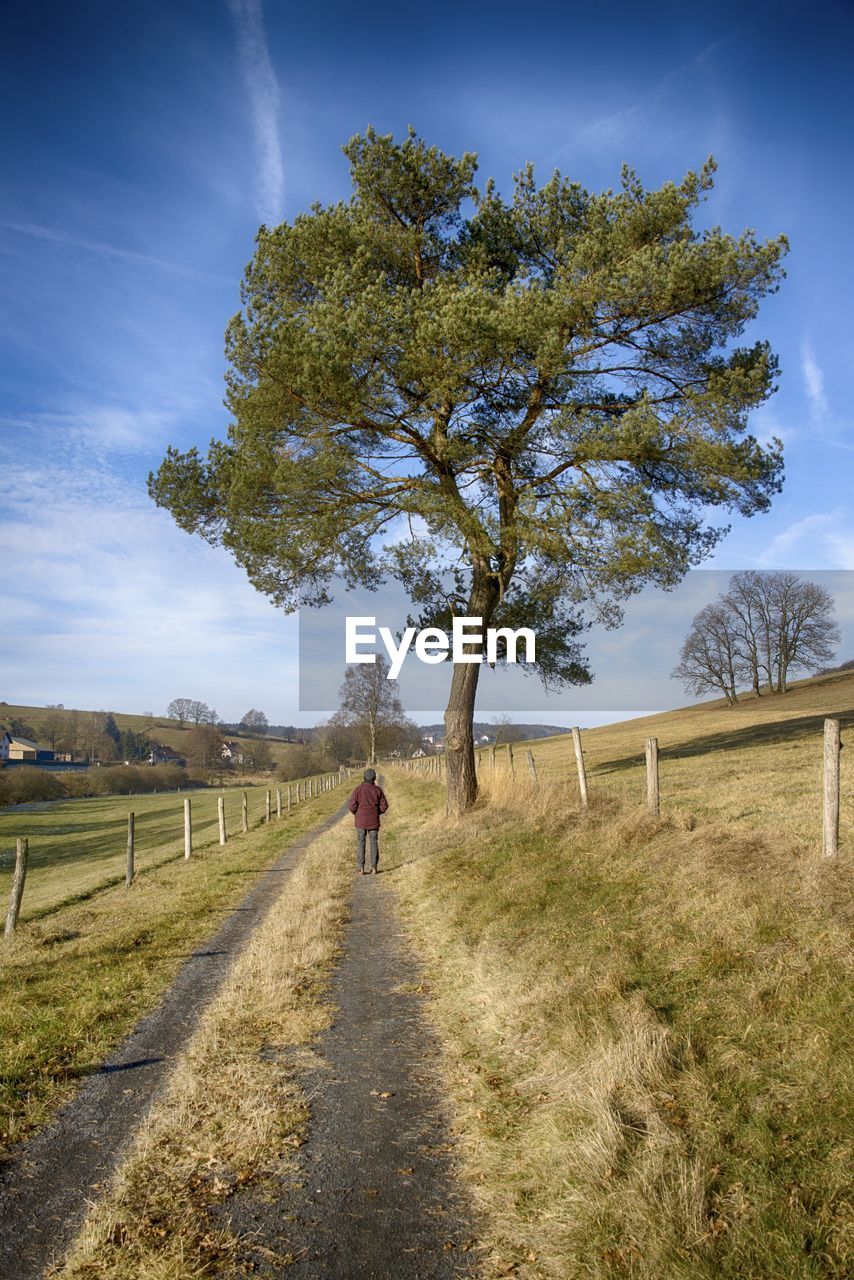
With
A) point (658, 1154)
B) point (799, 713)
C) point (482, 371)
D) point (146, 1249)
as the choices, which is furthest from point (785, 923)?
point (799, 713)

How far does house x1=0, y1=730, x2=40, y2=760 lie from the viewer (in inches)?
5148

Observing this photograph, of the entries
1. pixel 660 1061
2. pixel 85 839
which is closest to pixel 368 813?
pixel 660 1061

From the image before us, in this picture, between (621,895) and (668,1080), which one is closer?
(668,1080)

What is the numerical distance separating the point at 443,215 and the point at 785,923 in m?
15.1

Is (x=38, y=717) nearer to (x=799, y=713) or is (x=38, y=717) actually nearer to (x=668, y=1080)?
(x=799, y=713)

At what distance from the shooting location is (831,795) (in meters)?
7.68

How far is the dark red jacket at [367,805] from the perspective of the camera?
47.5 ft

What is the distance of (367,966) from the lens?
328 inches

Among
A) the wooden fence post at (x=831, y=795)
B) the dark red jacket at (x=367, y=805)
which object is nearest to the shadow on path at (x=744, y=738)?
the dark red jacket at (x=367, y=805)

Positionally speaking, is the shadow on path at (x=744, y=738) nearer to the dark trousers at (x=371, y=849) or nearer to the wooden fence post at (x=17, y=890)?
the dark trousers at (x=371, y=849)

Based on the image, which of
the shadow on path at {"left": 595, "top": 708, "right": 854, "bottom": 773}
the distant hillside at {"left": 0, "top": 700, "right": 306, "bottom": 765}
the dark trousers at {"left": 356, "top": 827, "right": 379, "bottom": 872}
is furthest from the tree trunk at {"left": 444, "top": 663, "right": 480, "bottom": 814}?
the distant hillside at {"left": 0, "top": 700, "right": 306, "bottom": 765}

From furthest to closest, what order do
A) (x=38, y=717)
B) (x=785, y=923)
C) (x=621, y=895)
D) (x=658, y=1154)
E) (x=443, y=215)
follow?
1. (x=38, y=717)
2. (x=443, y=215)
3. (x=621, y=895)
4. (x=785, y=923)
5. (x=658, y=1154)

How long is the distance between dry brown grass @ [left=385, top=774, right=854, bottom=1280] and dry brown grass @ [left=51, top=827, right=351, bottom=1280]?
1.16 m

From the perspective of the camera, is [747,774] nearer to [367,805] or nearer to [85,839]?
[367,805]
